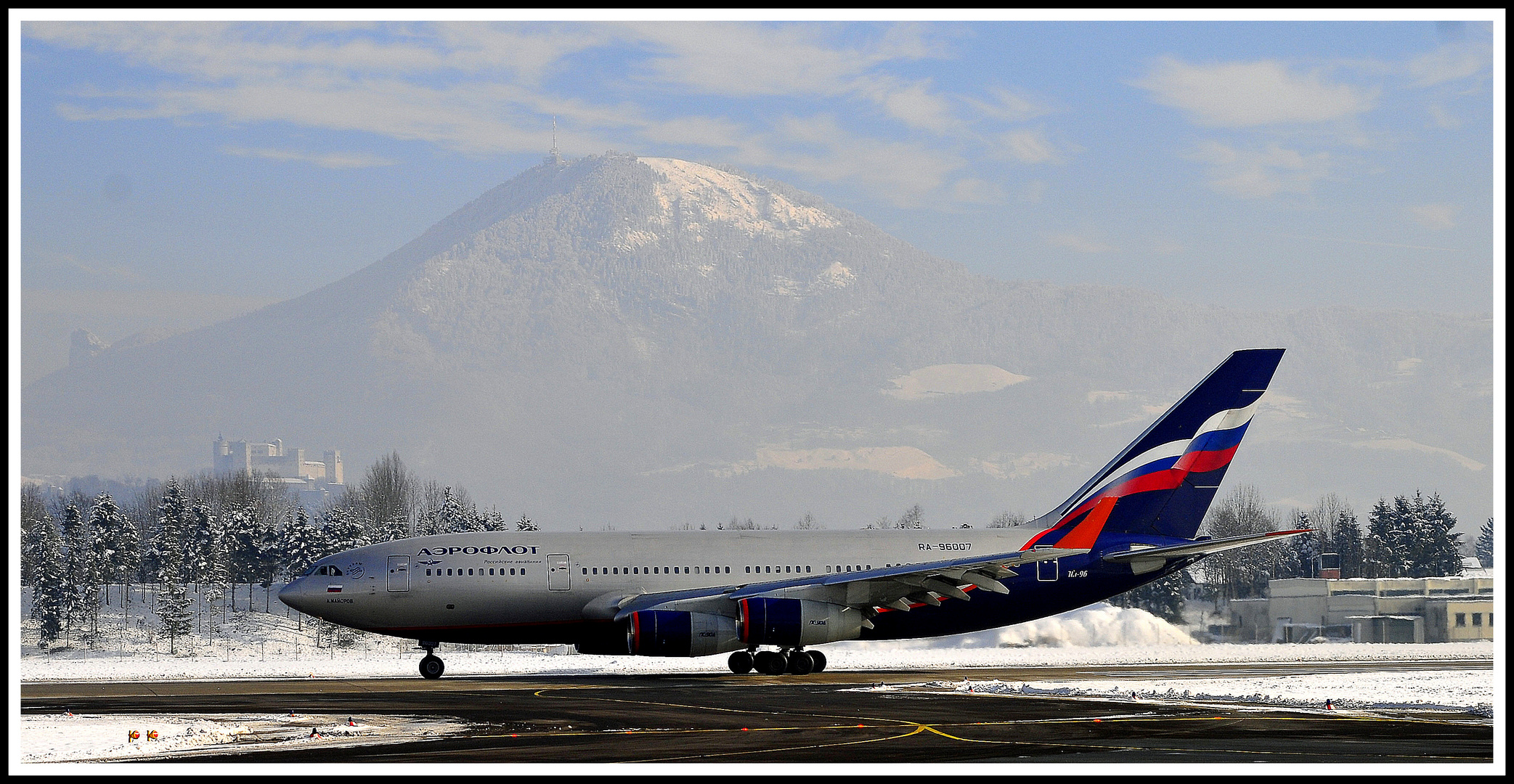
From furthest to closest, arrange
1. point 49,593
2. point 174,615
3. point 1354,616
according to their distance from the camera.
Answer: point 49,593
point 174,615
point 1354,616

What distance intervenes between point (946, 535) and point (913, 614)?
269 cm

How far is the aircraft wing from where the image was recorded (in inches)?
1291

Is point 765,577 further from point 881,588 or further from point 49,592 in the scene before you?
point 49,592

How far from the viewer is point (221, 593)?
92.0 m

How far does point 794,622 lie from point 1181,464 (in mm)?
11548

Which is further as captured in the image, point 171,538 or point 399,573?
point 171,538

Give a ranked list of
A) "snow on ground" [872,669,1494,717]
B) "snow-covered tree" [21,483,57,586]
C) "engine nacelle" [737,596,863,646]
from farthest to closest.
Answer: "snow-covered tree" [21,483,57,586], "engine nacelle" [737,596,863,646], "snow on ground" [872,669,1494,717]

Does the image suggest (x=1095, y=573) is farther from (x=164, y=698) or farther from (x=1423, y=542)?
(x=1423, y=542)

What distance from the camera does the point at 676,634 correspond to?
32.0 meters

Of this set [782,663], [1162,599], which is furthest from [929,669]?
[1162,599]

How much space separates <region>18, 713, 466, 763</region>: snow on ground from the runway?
690mm

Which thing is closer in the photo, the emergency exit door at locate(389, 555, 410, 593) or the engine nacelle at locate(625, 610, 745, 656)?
the engine nacelle at locate(625, 610, 745, 656)

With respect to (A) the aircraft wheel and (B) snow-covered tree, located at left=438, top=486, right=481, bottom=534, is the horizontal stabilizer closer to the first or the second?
(A) the aircraft wheel

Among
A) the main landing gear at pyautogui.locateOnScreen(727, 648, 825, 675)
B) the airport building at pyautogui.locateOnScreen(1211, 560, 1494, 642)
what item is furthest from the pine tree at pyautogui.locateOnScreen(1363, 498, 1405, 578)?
the main landing gear at pyautogui.locateOnScreen(727, 648, 825, 675)
